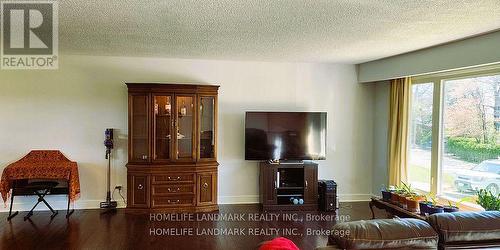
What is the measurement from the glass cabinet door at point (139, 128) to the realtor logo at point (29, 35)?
1.28 metres

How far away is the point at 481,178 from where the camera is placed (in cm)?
427

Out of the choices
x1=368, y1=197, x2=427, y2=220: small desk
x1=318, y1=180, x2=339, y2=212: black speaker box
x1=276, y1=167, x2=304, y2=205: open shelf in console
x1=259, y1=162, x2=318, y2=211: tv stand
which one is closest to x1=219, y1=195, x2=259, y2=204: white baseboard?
x1=259, y1=162, x2=318, y2=211: tv stand

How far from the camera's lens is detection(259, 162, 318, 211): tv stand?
5457mm

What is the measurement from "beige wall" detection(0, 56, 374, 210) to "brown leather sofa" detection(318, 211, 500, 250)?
4108 mm

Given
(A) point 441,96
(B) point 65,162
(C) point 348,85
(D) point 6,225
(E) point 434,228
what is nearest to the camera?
(E) point 434,228

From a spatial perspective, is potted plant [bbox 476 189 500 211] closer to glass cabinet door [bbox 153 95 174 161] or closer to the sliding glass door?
the sliding glass door

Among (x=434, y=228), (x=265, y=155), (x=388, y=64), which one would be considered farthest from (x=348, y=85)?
(x=434, y=228)

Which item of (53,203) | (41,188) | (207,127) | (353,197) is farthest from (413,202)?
(53,203)

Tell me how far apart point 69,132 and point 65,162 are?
1.56 ft

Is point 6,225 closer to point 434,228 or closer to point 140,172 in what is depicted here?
point 140,172

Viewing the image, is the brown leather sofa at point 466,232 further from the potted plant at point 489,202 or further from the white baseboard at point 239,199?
the white baseboard at point 239,199

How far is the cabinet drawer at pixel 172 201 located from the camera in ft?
17.0

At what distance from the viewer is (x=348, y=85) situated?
6148 millimetres

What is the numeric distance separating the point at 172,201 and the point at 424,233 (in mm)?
4077
